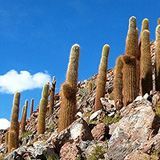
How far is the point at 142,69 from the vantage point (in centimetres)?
1597

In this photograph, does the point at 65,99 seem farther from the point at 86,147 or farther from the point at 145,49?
the point at 145,49

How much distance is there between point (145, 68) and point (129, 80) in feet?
5.16

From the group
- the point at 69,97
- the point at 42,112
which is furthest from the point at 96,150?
the point at 42,112

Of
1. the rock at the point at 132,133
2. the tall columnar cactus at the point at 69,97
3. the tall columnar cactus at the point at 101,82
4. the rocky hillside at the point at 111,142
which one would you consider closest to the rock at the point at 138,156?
the rocky hillside at the point at 111,142

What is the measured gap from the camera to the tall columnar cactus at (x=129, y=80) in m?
14.8

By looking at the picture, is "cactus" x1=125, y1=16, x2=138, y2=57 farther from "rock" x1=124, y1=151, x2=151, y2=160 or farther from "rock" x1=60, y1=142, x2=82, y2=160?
"rock" x1=124, y1=151, x2=151, y2=160

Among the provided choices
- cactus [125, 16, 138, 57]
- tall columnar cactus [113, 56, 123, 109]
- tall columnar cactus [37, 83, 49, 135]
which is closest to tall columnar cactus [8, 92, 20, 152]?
tall columnar cactus [37, 83, 49, 135]

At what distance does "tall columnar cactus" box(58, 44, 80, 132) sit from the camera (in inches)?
505

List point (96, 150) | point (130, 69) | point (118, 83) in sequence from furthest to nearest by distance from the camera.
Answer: point (118, 83) < point (130, 69) < point (96, 150)

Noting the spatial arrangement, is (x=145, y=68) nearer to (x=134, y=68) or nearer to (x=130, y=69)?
(x=134, y=68)

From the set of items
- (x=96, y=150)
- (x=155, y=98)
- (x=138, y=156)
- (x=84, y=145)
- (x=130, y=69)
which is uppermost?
(x=130, y=69)

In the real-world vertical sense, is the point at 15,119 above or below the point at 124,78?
below

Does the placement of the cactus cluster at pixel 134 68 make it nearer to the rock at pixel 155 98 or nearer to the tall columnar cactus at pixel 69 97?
the rock at pixel 155 98

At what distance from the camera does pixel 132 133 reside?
8.38 meters
